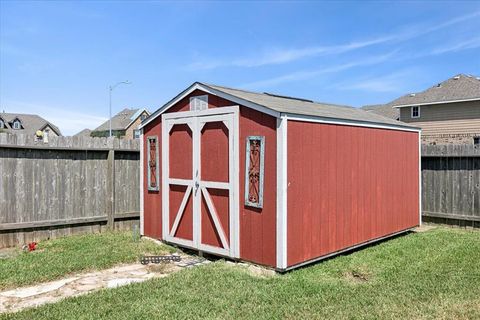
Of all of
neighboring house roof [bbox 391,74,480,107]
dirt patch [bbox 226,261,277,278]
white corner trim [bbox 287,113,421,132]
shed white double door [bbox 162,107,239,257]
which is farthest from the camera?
neighboring house roof [bbox 391,74,480,107]

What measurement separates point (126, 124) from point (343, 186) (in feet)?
123

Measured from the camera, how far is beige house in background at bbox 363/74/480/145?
19.8 m

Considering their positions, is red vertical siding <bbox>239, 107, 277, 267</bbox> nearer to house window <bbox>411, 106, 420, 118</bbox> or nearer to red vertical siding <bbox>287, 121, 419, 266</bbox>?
red vertical siding <bbox>287, 121, 419, 266</bbox>

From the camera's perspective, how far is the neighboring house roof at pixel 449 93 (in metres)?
19.9

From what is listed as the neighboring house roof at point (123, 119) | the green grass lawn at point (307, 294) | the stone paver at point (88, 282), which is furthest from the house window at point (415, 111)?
the neighboring house roof at point (123, 119)

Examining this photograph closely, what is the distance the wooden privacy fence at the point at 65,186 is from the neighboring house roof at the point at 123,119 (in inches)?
1344

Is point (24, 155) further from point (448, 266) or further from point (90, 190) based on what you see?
point (448, 266)

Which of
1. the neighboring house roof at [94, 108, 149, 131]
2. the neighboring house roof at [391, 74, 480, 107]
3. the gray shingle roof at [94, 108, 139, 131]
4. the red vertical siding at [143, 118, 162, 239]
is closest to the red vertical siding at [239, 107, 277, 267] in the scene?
the red vertical siding at [143, 118, 162, 239]

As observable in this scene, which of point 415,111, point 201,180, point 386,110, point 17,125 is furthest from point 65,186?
point 17,125

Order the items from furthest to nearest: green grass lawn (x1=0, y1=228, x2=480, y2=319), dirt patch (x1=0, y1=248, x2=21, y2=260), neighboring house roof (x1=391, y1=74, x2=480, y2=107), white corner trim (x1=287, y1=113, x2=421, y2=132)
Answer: neighboring house roof (x1=391, y1=74, x2=480, y2=107) < dirt patch (x1=0, y1=248, x2=21, y2=260) < white corner trim (x1=287, y1=113, x2=421, y2=132) < green grass lawn (x1=0, y1=228, x2=480, y2=319)

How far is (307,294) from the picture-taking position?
4180 mm

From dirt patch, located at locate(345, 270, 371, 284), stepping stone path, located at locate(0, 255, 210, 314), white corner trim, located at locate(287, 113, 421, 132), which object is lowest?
dirt patch, located at locate(345, 270, 371, 284)

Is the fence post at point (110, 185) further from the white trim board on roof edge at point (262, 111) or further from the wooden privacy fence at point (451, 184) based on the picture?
the wooden privacy fence at point (451, 184)

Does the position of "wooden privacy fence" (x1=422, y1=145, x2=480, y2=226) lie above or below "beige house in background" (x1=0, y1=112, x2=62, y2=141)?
below
